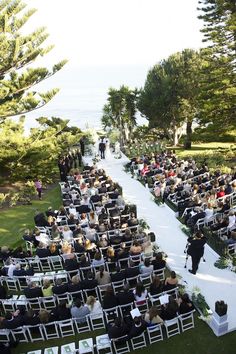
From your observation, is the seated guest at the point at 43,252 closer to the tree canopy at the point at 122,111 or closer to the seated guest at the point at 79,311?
the seated guest at the point at 79,311

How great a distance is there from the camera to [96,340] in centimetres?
816

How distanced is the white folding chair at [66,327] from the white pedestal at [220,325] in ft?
10.8

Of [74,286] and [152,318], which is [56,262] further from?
[152,318]

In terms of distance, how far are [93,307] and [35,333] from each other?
1565 mm

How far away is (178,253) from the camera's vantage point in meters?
12.0

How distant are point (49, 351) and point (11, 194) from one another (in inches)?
537

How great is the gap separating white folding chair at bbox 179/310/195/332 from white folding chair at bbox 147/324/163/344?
0.53 meters

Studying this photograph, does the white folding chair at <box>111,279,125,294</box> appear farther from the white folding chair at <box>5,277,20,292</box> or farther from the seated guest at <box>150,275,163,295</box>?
the white folding chair at <box>5,277,20,292</box>

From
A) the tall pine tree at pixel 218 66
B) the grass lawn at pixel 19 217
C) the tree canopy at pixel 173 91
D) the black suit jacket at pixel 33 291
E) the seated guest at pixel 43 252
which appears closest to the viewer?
the black suit jacket at pixel 33 291

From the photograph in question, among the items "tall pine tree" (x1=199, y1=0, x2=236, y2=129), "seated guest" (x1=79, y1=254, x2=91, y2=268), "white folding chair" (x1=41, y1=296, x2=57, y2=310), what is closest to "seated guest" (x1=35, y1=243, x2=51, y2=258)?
"seated guest" (x1=79, y1=254, x2=91, y2=268)

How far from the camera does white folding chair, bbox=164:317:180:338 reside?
27.3ft

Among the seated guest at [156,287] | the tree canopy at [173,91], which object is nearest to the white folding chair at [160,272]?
the seated guest at [156,287]

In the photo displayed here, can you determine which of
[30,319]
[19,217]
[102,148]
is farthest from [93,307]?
[102,148]

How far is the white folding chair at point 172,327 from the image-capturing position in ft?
27.3
